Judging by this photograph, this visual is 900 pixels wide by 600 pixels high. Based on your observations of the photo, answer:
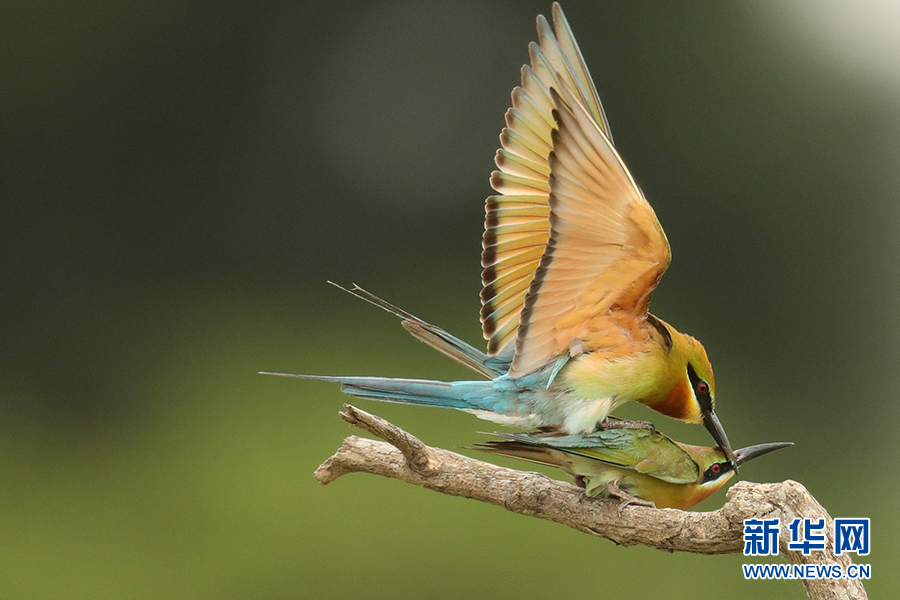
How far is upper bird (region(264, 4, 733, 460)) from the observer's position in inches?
40.8

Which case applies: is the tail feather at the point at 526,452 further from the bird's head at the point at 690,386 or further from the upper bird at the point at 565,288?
the bird's head at the point at 690,386

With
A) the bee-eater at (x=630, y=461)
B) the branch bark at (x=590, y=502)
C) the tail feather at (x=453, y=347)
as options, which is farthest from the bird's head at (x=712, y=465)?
the tail feather at (x=453, y=347)

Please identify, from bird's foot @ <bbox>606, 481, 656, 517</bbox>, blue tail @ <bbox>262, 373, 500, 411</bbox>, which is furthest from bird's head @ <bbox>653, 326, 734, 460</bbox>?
blue tail @ <bbox>262, 373, 500, 411</bbox>

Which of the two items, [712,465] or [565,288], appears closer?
[565,288]

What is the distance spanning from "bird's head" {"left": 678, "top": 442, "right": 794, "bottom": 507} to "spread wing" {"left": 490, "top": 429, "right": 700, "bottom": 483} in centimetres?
4

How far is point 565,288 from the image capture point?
110 centimetres

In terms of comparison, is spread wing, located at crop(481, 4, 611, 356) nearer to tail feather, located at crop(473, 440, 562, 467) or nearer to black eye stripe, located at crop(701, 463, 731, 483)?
tail feather, located at crop(473, 440, 562, 467)

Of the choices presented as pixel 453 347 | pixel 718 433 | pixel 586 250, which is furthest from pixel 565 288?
pixel 718 433

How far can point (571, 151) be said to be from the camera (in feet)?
3.34

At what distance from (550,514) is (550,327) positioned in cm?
26

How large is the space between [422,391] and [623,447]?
269 mm

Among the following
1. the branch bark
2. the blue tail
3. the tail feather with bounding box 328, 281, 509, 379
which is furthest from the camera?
the tail feather with bounding box 328, 281, 509, 379

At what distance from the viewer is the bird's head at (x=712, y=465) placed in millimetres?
1200

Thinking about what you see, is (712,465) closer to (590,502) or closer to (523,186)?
(590,502)
